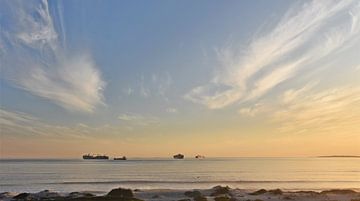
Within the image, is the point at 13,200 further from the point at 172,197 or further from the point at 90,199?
the point at 172,197

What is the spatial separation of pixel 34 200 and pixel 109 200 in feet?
37.7

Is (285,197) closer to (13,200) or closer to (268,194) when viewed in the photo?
(268,194)

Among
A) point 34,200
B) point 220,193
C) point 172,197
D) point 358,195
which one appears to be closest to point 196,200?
point 172,197

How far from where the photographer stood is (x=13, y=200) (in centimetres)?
5212

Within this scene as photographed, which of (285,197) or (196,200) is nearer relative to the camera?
(196,200)

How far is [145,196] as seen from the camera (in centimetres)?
5747

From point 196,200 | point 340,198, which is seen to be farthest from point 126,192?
point 340,198

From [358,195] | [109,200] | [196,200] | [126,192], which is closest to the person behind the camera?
[109,200]

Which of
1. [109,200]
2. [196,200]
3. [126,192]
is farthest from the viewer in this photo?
[126,192]

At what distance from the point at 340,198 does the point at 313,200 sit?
15.0 feet

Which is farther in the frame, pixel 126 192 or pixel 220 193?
pixel 220 193

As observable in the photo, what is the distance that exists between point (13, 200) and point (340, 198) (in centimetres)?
3789

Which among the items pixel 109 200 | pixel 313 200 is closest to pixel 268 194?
pixel 313 200

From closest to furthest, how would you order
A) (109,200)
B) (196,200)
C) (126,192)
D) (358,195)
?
(109,200), (196,200), (126,192), (358,195)
